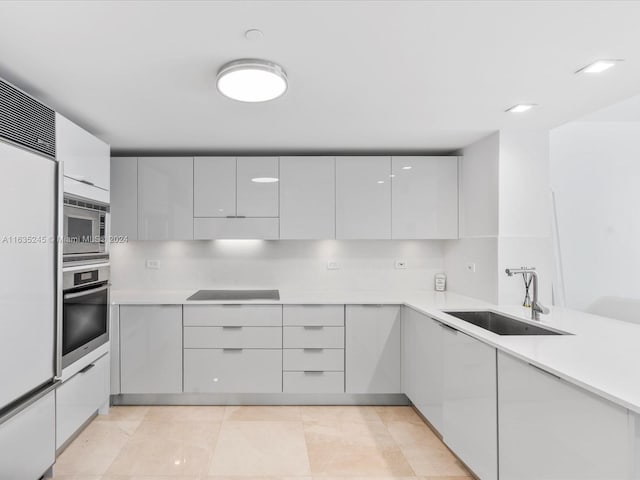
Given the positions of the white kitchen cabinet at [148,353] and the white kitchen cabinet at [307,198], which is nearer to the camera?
the white kitchen cabinet at [148,353]

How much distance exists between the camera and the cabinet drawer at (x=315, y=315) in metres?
3.11

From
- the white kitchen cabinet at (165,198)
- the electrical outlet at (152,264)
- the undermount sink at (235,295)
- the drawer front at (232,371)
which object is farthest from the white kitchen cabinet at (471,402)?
the electrical outlet at (152,264)

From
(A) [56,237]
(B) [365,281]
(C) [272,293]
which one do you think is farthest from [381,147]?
(A) [56,237]

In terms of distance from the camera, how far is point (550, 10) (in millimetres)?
1344

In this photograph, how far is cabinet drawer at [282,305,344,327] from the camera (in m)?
3.11

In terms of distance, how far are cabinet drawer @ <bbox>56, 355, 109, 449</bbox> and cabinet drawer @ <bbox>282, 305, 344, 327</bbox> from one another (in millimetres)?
1434

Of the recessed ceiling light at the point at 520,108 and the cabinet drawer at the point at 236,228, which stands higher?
the recessed ceiling light at the point at 520,108

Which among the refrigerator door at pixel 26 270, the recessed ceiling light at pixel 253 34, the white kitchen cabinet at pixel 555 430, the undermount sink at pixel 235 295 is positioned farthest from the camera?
the undermount sink at pixel 235 295

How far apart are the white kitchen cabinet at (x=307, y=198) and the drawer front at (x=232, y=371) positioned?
42.1 inches

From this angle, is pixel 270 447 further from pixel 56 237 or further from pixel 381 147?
pixel 381 147

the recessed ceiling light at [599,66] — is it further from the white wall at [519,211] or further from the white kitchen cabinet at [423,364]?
the white kitchen cabinet at [423,364]

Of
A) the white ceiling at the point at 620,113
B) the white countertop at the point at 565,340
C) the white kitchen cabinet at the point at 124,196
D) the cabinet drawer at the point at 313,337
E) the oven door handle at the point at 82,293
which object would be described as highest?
the white ceiling at the point at 620,113

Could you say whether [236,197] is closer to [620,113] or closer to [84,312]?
[84,312]

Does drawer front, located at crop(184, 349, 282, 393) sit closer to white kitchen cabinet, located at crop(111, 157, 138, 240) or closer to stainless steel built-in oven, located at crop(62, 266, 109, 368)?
stainless steel built-in oven, located at crop(62, 266, 109, 368)
